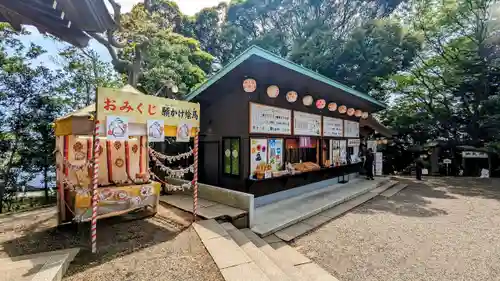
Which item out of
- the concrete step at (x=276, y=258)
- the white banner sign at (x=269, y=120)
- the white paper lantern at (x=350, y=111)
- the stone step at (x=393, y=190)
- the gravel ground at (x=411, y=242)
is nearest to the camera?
the concrete step at (x=276, y=258)

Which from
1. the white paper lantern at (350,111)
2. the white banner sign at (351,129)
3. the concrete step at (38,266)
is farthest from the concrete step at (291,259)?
the white paper lantern at (350,111)

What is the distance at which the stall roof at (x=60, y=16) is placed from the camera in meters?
2.00

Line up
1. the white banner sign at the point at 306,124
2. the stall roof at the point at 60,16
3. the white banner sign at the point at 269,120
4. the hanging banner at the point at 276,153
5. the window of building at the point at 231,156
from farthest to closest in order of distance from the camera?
the white banner sign at the point at 306,124
the hanging banner at the point at 276,153
the window of building at the point at 231,156
the white banner sign at the point at 269,120
the stall roof at the point at 60,16

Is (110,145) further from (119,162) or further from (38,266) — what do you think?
(38,266)

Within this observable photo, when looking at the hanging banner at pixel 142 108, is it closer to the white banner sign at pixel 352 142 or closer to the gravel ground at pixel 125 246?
the gravel ground at pixel 125 246

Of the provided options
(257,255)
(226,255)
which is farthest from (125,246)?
(257,255)

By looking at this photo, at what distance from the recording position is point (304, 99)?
885 cm

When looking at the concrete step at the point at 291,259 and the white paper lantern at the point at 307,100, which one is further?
the white paper lantern at the point at 307,100

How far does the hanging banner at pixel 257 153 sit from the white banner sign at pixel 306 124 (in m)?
1.69

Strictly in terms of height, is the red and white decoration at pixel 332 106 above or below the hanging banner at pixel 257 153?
above

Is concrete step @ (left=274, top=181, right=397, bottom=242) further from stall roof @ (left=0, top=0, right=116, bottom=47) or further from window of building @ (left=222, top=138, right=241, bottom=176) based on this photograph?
stall roof @ (left=0, top=0, right=116, bottom=47)

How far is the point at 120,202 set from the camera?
17.8 feet

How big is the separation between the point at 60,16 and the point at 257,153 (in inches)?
233

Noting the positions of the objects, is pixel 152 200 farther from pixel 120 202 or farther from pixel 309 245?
pixel 309 245
